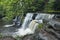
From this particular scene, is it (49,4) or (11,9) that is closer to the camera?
(11,9)

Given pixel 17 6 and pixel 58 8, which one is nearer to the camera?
pixel 17 6

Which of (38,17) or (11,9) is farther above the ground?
(11,9)

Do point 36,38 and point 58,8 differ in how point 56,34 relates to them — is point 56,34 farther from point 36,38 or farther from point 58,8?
point 58,8

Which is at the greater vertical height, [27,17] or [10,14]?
[10,14]

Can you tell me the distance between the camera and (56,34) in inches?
397

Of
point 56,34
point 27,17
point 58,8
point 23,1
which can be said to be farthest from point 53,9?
point 56,34

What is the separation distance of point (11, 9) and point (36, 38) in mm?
6069

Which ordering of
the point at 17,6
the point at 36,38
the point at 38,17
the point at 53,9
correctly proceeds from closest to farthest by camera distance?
the point at 36,38 < the point at 17,6 < the point at 38,17 < the point at 53,9

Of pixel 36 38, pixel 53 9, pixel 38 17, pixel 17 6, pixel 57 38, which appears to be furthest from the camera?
pixel 53 9

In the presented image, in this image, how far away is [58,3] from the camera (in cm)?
2448

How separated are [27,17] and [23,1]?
12.8 feet

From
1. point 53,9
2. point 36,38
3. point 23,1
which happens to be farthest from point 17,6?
point 53,9

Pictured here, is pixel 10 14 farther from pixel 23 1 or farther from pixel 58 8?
pixel 58 8

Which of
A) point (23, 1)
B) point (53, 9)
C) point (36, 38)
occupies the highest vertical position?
point (23, 1)
